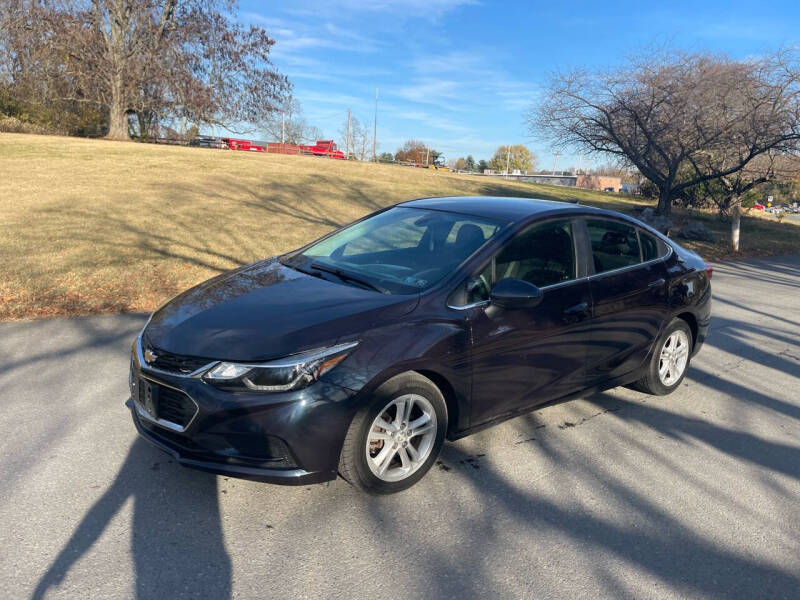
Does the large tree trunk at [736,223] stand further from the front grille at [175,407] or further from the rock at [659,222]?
the front grille at [175,407]

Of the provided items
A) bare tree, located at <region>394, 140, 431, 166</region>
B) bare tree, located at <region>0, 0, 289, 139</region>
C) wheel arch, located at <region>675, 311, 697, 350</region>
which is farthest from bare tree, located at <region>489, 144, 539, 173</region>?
wheel arch, located at <region>675, 311, 697, 350</region>

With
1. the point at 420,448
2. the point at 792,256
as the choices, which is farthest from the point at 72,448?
the point at 792,256

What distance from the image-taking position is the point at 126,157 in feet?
77.9

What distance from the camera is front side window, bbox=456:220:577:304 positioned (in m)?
3.55

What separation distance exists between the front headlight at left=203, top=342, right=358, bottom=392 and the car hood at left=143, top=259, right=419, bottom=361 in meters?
0.04

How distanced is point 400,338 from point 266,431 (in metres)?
0.84

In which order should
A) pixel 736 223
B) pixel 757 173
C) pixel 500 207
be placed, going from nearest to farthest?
pixel 500 207, pixel 736 223, pixel 757 173

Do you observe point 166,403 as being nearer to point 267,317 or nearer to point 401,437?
point 267,317

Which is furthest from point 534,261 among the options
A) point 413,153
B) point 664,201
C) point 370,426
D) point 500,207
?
point 413,153

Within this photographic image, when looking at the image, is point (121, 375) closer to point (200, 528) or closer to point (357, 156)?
point (200, 528)

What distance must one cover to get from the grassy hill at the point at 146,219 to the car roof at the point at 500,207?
13.7ft

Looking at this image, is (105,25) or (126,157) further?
(105,25)

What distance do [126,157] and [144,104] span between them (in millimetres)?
13743

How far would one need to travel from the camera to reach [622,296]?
4297mm
